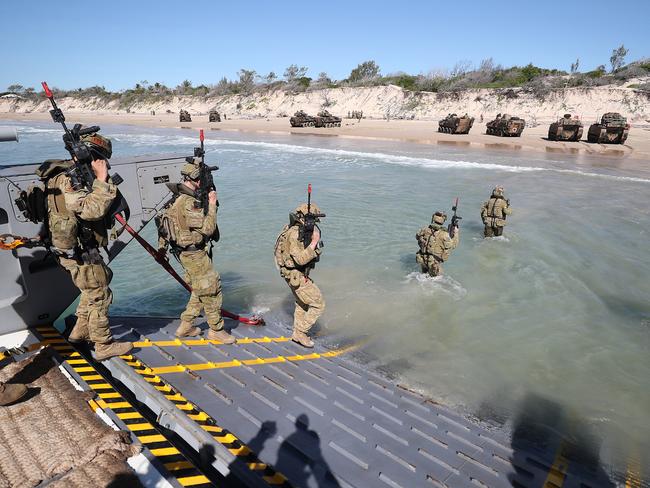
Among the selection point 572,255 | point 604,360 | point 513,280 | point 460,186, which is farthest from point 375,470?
point 460,186

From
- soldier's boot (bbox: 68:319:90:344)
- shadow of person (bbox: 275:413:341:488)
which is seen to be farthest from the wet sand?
soldier's boot (bbox: 68:319:90:344)

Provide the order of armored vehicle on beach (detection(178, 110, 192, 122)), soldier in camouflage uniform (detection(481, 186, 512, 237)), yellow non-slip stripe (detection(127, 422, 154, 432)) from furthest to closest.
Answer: armored vehicle on beach (detection(178, 110, 192, 122))
soldier in camouflage uniform (detection(481, 186, 512, 237))
yellow non-slip stripe (detection(127, 422, 154, 432))

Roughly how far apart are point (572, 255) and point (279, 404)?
30.0 feet

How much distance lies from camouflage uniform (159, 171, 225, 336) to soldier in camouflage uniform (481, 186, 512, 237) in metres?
8.00

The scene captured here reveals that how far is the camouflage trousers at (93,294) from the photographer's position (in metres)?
3.65

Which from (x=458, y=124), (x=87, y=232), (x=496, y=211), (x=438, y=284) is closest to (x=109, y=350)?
(x=87, y=232)

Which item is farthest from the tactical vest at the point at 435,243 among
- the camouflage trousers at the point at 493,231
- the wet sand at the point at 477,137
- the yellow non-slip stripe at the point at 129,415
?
the wet sand at the point at 477,137

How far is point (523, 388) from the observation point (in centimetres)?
514

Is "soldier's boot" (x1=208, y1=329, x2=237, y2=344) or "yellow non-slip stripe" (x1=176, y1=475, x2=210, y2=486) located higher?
"yellow non-slip stripe" (x1=176, y1=475, x2=210, y2=486)

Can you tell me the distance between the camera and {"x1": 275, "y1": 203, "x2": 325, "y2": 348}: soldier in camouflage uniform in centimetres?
478

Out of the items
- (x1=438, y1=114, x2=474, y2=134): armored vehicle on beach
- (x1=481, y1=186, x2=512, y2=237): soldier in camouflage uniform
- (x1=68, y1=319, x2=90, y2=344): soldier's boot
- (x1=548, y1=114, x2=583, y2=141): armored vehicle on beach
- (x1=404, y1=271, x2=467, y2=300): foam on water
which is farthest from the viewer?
(x1=438, y1=114, x2=474, y2=134): armored vehicle on beach

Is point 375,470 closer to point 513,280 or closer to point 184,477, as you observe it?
point 184,477

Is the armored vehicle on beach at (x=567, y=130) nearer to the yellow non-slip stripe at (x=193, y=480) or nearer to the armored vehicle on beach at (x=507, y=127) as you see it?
the armored vehicle on beach at (x=507, y=127)

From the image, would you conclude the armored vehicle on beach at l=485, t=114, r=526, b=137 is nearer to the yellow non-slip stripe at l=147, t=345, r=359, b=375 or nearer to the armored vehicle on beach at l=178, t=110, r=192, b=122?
the yellow non-slip stripe at l=147, t=345, r=359, b=375
